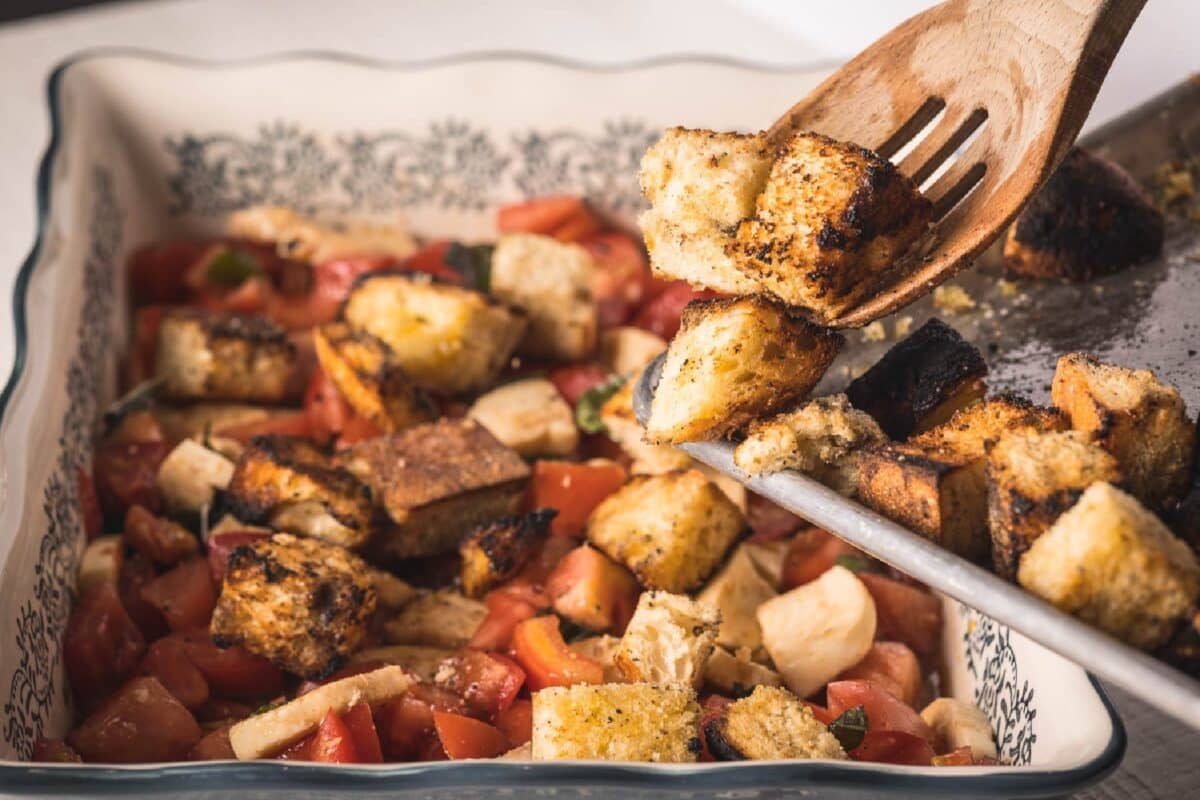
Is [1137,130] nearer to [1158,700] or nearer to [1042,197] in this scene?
[1042,197]

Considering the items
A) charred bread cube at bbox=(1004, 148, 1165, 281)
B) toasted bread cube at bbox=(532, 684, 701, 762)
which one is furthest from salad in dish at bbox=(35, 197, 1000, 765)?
charred bread cube at bbox=(1004, 148, 1165, 281)

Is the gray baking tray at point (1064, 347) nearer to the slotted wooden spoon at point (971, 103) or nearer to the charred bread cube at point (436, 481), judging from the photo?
the slotted wooden spoon at point (971, 103)

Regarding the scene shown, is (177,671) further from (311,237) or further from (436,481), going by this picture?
(311,237)

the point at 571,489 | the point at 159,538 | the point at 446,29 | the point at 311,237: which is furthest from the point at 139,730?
the point at 446,29

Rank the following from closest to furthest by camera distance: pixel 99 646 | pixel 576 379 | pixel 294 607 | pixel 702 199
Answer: pixel 702 199 → pixel 294 607 → pixel 99 646 → pixel 576 379

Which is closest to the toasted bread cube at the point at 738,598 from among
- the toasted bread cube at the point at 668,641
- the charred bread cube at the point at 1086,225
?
the toasted bread cube at the point at 668,641

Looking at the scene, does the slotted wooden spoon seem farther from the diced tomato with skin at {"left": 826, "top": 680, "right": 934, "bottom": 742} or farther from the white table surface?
the white table surface
